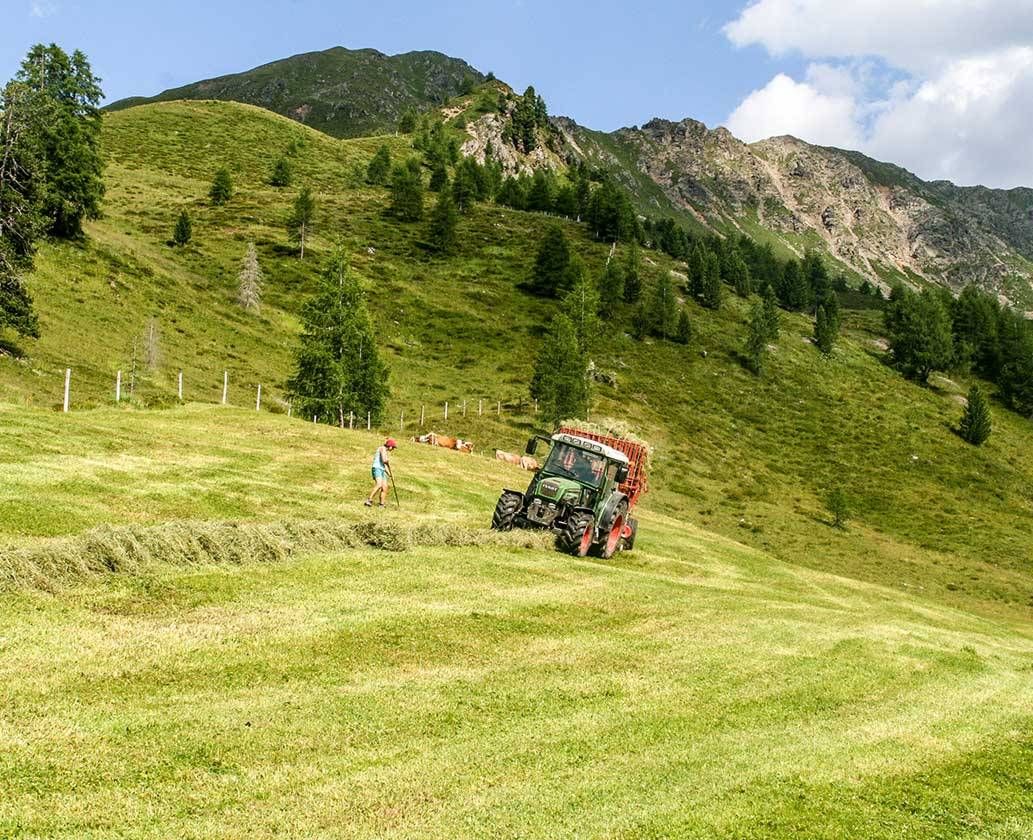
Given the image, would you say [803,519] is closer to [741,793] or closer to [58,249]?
[741,793]

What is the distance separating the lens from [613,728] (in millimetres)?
8711

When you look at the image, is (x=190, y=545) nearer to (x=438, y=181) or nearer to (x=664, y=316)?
(x=664, y=316)

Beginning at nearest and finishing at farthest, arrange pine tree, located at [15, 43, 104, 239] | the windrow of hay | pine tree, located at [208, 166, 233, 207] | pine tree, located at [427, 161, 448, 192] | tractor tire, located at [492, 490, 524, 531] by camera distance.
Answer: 1. the windrow of hay
2. tractor tire, located at [492, 490, 524, 531]
3. pine tree, located at [15, 43, 104, 239]
4. pine tree, located at [208, 166, 233, 207]
5. pine tree, located at [427, 161, 448, 192]

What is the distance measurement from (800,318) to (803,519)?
274ft

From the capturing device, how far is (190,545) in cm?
1288

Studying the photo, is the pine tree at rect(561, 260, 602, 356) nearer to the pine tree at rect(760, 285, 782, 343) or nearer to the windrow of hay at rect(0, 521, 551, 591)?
the pine tree at rect(760, 285, 782, 343)

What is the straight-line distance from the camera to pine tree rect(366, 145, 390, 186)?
5979 inches

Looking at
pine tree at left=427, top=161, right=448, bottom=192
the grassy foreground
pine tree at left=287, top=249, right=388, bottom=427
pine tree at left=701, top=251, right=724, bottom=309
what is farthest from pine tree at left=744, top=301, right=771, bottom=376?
the grassy foreground

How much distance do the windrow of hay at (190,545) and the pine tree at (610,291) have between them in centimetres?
9315

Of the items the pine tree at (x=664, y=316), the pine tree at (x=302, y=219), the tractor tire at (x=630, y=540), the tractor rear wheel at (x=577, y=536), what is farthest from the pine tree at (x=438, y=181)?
the tractor rear wheel at (x=577, y=536)

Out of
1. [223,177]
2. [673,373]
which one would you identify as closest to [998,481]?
[673,373]

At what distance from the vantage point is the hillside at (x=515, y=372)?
52938mm

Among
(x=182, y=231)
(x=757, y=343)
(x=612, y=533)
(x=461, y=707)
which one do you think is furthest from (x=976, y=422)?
(x=461, y=707)

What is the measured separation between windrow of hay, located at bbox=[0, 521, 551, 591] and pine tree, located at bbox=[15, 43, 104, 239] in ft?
197
